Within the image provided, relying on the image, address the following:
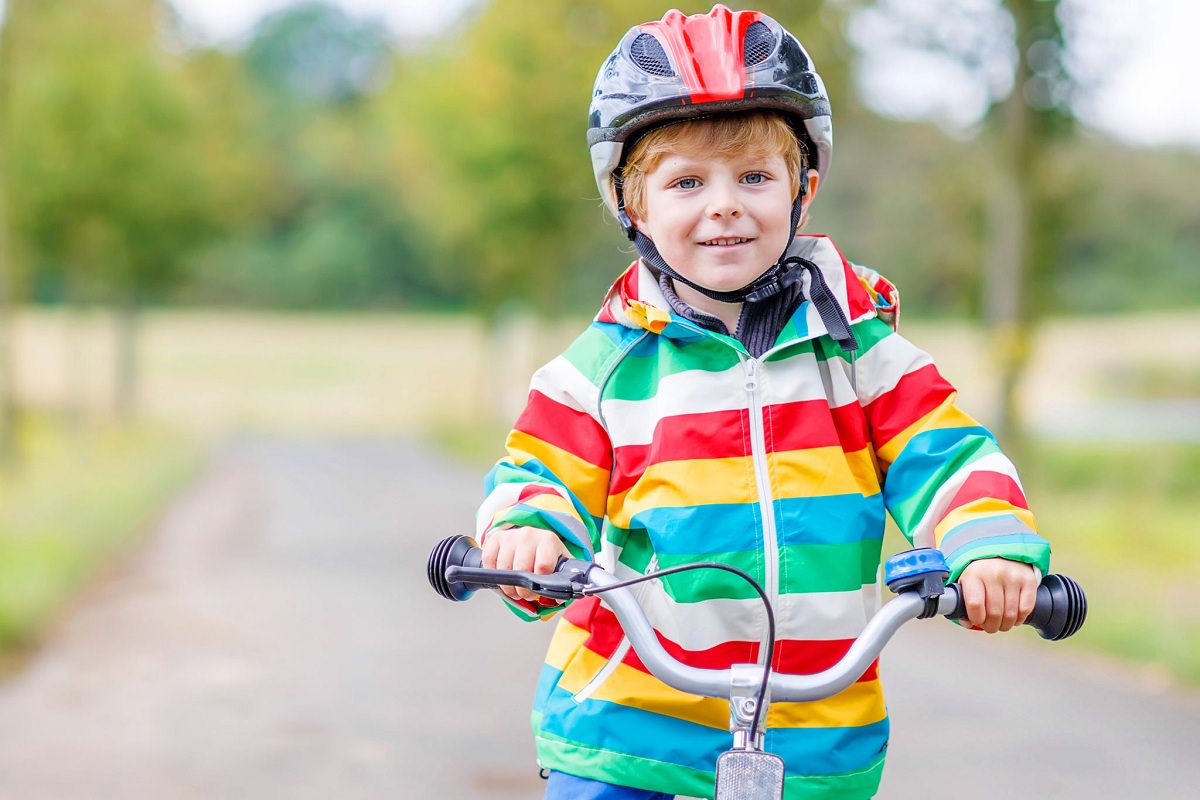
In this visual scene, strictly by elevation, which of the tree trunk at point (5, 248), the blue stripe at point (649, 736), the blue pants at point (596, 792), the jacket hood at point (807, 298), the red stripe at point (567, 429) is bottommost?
the blue pants at point (596, 792)

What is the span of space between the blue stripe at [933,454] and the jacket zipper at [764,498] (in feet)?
0.72

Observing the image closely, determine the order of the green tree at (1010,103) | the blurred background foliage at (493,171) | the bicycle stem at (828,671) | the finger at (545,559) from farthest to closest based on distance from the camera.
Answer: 1. the blurred background foliage at (493,171)
2. the green tree at (1010,103)
3. the finger at (545,559)
4. the bicycle stem at (828,671)

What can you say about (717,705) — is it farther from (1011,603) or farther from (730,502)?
(1011,603)

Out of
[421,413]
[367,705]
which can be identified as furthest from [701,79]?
[421,413]

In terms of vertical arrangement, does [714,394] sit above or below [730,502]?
above

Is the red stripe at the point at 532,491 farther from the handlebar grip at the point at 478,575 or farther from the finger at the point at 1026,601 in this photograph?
the finger at the point at 1026,601

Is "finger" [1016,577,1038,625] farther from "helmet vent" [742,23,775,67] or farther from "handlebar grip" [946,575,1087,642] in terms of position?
"helmet vent" [742,23,775,67]

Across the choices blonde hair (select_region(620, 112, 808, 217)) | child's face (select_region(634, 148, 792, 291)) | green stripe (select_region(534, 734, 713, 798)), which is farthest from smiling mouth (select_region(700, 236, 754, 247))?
green stripe (select_region(534, 734, 713, 798))

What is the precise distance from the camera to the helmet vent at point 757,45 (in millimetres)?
2619

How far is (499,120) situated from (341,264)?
44.6 meters

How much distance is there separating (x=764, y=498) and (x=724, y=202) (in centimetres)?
48

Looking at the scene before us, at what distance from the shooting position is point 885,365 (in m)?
2.60

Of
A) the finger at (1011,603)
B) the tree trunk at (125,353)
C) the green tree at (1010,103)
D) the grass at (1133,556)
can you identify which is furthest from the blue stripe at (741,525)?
the tree trunk at (125,353)

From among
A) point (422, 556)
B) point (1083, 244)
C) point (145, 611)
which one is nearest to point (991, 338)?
point (422, 556)
